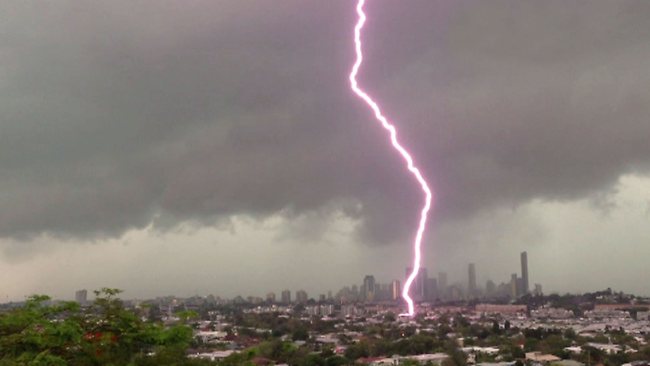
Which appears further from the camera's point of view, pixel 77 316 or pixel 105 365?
pixel 77 316

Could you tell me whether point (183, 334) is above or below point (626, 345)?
above

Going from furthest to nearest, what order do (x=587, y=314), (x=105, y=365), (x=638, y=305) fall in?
(x=638, y=305)
(x=587, y=314)
(x=105, y=365)

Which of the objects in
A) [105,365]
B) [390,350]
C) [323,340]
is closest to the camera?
[105,365]

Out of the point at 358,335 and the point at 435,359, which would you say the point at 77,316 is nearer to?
the point at 435,359

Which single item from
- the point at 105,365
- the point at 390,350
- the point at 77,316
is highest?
the point at 77,316

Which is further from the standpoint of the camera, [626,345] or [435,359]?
[626,345]

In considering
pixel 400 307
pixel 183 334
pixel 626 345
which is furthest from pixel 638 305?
pixel 183 334

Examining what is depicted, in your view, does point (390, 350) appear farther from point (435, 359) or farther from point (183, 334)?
point (183, 334)

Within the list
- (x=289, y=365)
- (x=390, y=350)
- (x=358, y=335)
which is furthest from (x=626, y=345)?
(x=289, y=365)

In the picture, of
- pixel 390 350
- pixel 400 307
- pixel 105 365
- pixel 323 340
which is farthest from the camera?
pixel 400 307
